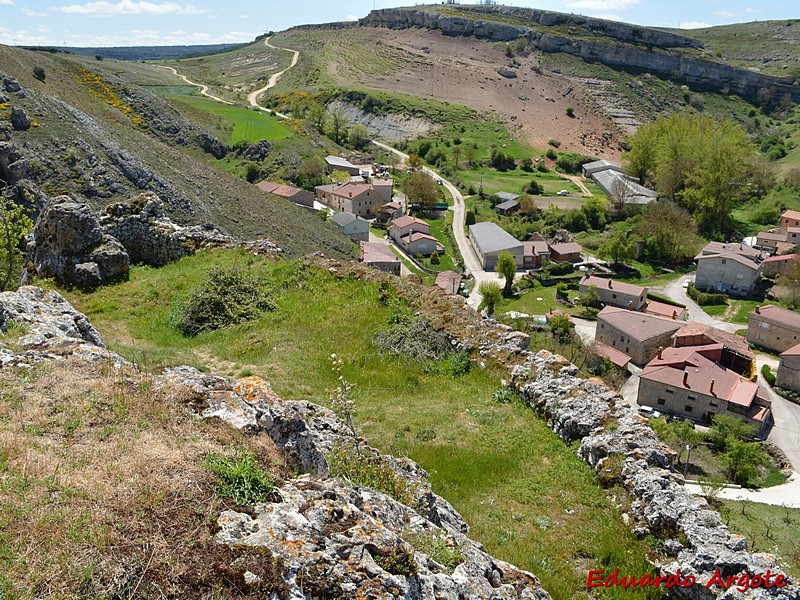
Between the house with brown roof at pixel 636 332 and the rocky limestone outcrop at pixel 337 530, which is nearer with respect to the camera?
the rocky limestone outcrop at pixel 337 530

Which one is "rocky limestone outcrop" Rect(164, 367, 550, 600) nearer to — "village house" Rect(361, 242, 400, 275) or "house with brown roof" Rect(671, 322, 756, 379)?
"house with brown roof" Rect(671, 322, 756, 379)

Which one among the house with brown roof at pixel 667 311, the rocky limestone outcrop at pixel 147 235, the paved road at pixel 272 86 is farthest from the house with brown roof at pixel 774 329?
the paved road at pixel 272 86

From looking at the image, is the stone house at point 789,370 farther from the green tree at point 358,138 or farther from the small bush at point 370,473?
the green tree at point 358,138

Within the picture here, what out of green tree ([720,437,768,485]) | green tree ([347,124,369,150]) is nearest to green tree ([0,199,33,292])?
green tree ([720,437,768,485])

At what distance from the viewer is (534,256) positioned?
63.7 m

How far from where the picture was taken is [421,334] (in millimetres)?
15438

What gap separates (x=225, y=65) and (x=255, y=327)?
17957 cm

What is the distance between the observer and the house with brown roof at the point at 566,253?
64.4m

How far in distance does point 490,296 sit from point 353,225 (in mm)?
22331

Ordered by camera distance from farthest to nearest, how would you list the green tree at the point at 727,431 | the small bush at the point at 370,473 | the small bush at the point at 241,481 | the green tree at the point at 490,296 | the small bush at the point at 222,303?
the green tree at the point at 490,296 < the green tree at the point at 727,431 < the small bush at the point at 222,303 < the small bush at the point at 370,473 < the small bush at the point at 241,481

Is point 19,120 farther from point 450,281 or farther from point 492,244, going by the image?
point 492,244

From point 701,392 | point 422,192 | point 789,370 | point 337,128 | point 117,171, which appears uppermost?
point 337,128

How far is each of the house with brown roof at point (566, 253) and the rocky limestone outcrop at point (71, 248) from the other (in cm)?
5400

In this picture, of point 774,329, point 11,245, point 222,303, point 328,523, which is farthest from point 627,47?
point 328,523
